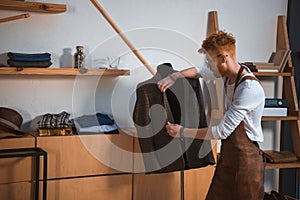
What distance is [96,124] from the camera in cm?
313

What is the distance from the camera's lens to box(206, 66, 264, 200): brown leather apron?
2566 mm

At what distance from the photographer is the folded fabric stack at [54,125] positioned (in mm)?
2917

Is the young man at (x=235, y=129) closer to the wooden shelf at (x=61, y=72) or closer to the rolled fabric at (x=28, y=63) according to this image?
the wooden shelf at (x=61, y=72)

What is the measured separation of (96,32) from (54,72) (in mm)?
513

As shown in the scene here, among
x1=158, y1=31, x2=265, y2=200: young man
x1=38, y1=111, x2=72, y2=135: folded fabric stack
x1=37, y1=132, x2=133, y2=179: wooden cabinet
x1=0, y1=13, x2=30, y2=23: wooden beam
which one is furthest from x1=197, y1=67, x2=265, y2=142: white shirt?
x1=0, y1=13, x2=30, y2=23: wooden beam

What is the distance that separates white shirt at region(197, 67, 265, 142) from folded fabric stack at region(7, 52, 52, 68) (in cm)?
121

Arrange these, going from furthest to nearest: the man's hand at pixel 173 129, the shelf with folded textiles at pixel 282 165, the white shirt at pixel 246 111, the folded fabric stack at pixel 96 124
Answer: the shelf with folded textiles at pixel 282 165
the folded fabric stack at pixel 96 124
the man's hand at pixel 173 129
the white shirt at pixel 246 111

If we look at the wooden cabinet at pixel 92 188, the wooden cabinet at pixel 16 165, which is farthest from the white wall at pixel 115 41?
the wooden cabinet at pixel 92 188

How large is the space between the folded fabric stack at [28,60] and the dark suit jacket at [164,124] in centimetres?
66

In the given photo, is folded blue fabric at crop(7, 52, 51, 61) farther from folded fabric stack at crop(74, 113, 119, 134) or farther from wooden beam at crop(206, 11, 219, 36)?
wooden beam at crop(206, 11, 219, 36)

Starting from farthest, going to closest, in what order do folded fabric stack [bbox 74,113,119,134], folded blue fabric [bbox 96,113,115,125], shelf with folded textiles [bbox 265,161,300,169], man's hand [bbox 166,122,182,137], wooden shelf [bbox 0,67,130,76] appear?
shelf with folded textiles [bbox 265,161,300,169], folded blue fabric [bbox 96,113,115,125], folded fabric stack [bbox 74,113,119,134], wooden shelf [bbox 0,67,130,76], man's hand [bbox 166,122,182,137]

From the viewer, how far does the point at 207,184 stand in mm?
3342

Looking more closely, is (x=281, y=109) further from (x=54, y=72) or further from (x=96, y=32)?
(x=54, y=72)

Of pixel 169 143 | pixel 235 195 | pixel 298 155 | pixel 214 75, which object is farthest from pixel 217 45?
pixel 298 155
